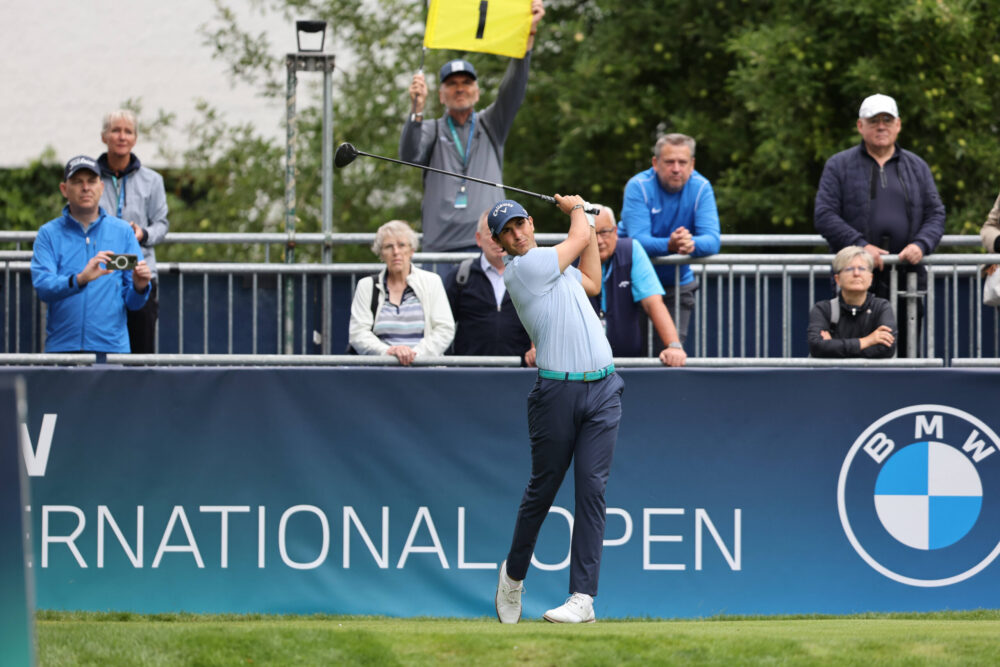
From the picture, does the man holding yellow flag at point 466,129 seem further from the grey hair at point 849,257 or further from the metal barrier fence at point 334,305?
the grey hair at point 849,257

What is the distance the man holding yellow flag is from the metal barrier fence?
0.36 metres

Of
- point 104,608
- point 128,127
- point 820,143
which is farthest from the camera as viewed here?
point 820,143

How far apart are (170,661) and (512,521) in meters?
3.48

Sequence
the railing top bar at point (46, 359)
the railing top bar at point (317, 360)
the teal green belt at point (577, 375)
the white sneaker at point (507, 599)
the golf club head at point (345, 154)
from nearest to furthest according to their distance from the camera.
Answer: the teal green belt at point (577, 375), the white sneaker at point (507, 599), the golf club head at point (345, 154), the railing top bar at point (46, 359), the railing top bar at point (317, 360)

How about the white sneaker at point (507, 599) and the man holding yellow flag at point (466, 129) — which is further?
the man holding yellow flag at point (466, 129)

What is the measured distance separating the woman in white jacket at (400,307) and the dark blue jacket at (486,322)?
0.53 ft

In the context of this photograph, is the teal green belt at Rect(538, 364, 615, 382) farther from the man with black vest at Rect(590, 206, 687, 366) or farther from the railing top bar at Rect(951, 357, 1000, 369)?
the railing top bar at Rect(951, 357, 1000, 369)

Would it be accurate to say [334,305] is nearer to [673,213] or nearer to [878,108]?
[673,213]

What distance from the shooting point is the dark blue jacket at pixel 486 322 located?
9977mm

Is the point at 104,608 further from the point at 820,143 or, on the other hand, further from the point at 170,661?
the point at 820,143

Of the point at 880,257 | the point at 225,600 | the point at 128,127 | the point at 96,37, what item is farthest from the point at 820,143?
the point at 96,37

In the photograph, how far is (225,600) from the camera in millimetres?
9477

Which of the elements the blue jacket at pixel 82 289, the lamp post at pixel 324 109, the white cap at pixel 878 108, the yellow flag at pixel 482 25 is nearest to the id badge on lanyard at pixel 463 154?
the yellow flag at pixel 482 25

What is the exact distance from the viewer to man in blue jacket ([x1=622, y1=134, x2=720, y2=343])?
402 inches
